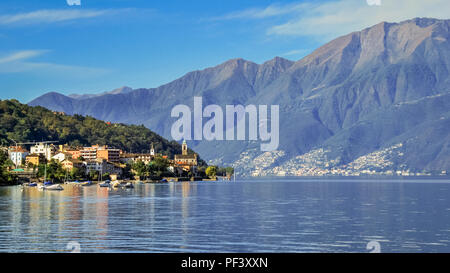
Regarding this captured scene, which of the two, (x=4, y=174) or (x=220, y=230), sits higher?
(x=4, y=174)

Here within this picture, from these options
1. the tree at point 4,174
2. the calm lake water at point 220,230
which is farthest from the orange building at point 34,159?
the calm lake water at point 220,230

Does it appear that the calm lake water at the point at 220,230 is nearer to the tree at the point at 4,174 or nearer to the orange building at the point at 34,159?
the tree at the point at 4,174

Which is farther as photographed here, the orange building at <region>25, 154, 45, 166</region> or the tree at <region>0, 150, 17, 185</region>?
the orange building at <region>25, 154, 45, 166</region>

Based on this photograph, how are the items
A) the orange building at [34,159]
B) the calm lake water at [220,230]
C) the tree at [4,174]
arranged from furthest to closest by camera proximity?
the orange building at [34,159]
the tree at [4,174]
the calm lake water at [220,230]

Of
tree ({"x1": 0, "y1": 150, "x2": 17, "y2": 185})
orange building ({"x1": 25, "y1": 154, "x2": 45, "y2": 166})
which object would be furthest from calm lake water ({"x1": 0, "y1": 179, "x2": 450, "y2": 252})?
orange building ({"x1": 25, "y1": 154, "x2": 45, "y2": 166})

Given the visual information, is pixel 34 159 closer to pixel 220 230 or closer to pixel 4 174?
pixel 4 174

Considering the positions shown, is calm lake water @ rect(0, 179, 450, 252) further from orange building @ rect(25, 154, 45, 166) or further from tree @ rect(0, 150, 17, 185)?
orange building @ rect(25, 154, 45, 166)

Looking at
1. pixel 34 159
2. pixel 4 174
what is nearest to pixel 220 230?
pixel 4 174

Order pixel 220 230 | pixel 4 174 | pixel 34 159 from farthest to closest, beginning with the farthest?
pixel 34 159 < pixel 4 174 < pixel 220 230
